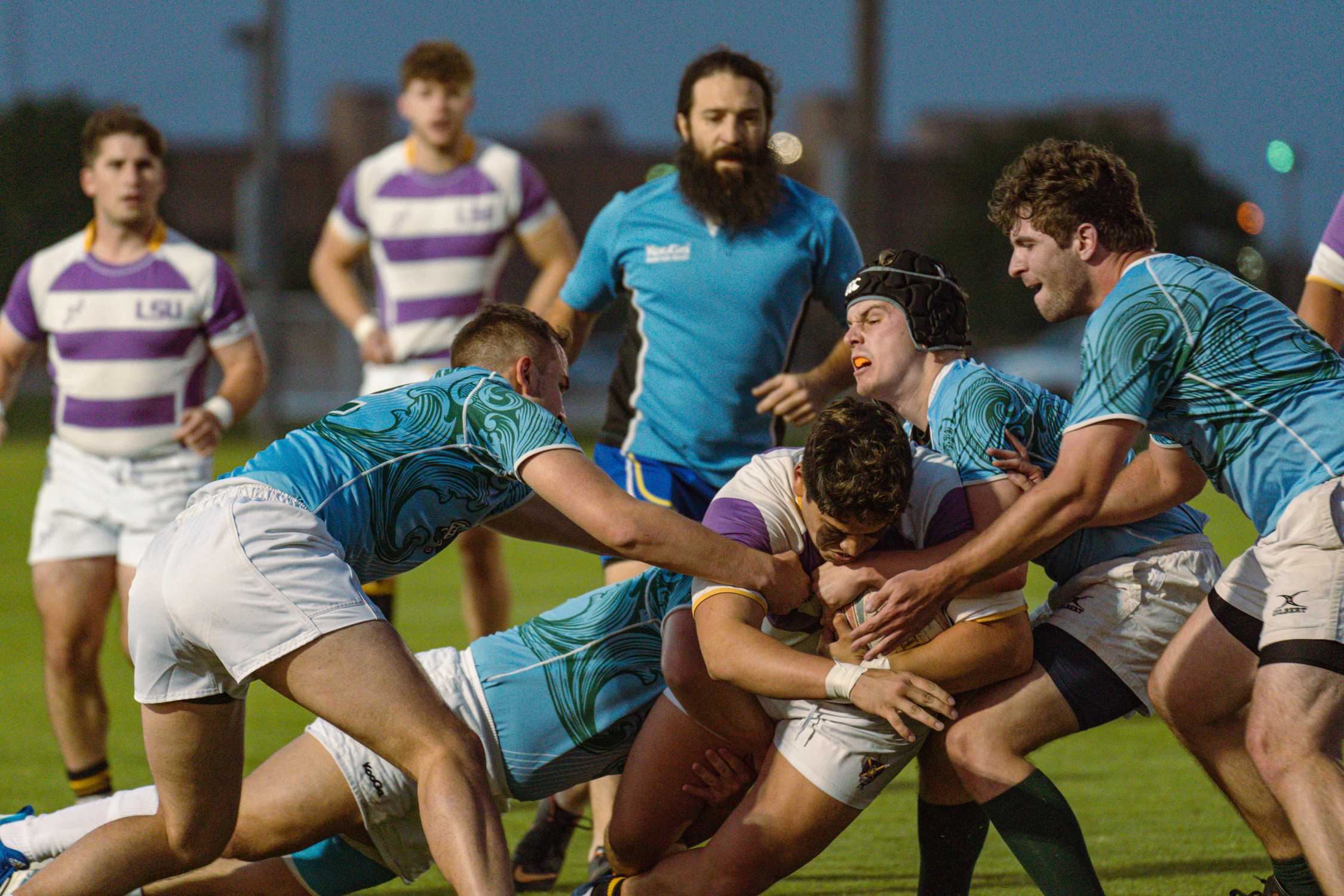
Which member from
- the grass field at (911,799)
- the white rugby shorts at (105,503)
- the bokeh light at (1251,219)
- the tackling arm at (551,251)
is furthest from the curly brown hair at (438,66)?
the bokeh light at (1251,219)

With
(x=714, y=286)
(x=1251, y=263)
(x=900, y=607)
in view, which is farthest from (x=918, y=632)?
(x=1251, y=263)

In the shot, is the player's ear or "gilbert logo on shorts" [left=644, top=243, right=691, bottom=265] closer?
"gilbert logo on shorts" [left=644, top=243, right=691, bottom=265]

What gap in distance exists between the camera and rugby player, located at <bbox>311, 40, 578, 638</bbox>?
734 cm

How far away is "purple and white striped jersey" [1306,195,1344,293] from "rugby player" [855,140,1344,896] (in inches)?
60.2

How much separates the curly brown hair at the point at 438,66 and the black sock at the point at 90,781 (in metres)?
3.31

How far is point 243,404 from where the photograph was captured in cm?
650

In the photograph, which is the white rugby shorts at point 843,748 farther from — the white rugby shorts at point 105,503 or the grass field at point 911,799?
the white rugby shorts at point 105,503

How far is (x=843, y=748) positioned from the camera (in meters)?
3.63

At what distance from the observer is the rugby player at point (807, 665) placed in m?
3.48

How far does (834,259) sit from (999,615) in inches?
88.4

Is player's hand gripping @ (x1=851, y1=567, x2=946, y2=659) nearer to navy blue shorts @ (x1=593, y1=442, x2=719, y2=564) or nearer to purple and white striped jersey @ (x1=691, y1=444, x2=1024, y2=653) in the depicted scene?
purple and white striped jersey @ (x1=691, y1=444, x2=1024, y2=653)

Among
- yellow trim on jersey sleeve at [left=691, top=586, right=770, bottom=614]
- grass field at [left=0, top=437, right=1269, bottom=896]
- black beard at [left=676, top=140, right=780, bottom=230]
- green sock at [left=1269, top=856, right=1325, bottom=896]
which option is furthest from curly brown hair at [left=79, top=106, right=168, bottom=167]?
green sock at [left=1269, top=856, right=1325, bottom=896]

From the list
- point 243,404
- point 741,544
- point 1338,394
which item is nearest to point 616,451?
point 243,404

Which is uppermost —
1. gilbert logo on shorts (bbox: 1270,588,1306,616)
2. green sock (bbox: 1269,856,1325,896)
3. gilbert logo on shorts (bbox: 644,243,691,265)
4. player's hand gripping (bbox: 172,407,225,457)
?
gilbert logo on shorts (bbox: 644,243,691,265)
